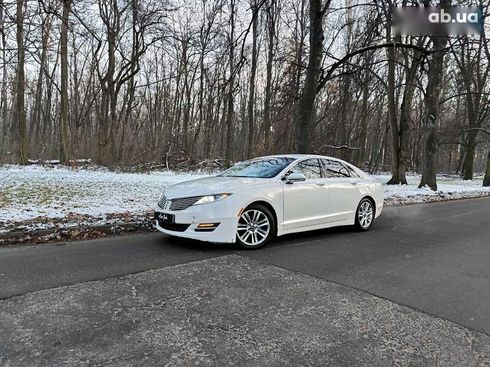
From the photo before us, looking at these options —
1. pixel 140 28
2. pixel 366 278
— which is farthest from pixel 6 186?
pixel 140 28

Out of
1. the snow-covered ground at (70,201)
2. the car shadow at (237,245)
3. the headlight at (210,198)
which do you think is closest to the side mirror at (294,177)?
the car shadow at (237,245)

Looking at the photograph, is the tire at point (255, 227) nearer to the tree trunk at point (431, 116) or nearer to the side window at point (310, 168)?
the side window at point (310, 168)

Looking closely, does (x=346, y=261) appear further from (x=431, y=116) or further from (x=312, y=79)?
(x=431, y=116)

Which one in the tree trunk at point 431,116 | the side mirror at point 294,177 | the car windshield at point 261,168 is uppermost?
the tree trunk at point 431,116

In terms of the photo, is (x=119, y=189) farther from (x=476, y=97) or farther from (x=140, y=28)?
(x=476, y=97)

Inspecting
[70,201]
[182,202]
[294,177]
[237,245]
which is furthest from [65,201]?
[294,177]

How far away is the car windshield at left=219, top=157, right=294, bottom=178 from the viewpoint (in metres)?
6.74

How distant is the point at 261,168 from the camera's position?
7.04m

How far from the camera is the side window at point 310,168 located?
702 cm

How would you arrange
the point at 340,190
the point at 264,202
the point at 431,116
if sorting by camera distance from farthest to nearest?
the point at 431,116 → the point at 340,190 → the point at 264,202

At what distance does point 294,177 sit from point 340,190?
1.51 metres

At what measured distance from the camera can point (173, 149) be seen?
25.5 m

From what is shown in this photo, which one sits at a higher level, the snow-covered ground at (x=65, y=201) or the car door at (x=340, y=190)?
the car door at (x=340, y=190)

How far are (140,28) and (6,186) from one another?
15.9m
